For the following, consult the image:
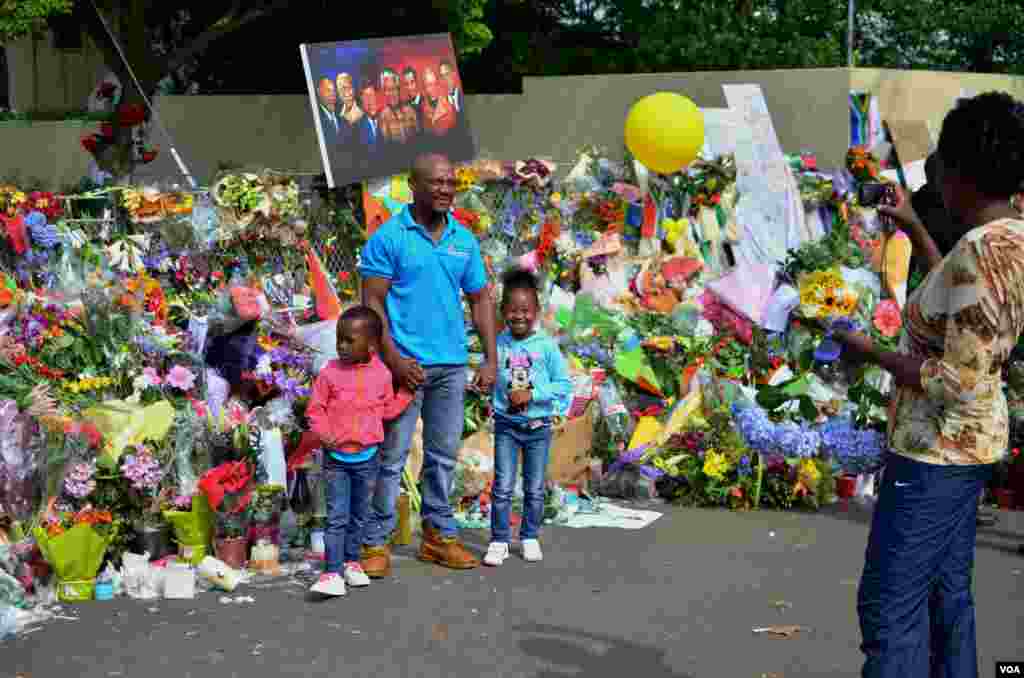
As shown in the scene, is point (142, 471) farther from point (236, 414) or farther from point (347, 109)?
point (347, 109)

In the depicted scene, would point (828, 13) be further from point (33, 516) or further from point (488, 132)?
point (33, 516)

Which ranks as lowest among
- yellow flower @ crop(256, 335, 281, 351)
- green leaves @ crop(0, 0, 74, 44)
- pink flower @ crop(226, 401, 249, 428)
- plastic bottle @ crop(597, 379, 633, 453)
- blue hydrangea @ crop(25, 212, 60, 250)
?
plastic bottle @ crop(597, 379, 633, 453)

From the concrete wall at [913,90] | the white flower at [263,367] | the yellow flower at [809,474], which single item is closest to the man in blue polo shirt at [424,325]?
the white flower at [263,367]

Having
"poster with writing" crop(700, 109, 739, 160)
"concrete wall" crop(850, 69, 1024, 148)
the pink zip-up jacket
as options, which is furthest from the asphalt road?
"concrete wall" crop(850, 69, 1024, 148)

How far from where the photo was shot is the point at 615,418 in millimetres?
8352

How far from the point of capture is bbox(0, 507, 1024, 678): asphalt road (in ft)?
16.6

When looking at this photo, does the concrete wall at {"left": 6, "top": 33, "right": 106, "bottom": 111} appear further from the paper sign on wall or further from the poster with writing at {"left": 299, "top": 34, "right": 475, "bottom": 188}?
the paper sign on wall

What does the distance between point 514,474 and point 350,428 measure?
1.09 metres

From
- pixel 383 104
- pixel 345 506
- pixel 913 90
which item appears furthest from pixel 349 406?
pixel 913 90

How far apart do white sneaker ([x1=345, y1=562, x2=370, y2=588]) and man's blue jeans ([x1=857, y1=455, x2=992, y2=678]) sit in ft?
9.58

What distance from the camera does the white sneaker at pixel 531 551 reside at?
21.5 ft

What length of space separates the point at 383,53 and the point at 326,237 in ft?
6.36

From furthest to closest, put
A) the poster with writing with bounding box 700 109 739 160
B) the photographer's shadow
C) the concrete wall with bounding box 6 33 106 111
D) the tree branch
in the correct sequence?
the concrete wall with bounding box 6 33 106 111 → the tree branch → the poster with writing with bounding box 700 109 739 160 → the photographer's shadow

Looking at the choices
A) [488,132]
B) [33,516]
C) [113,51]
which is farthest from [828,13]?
[33,516]
